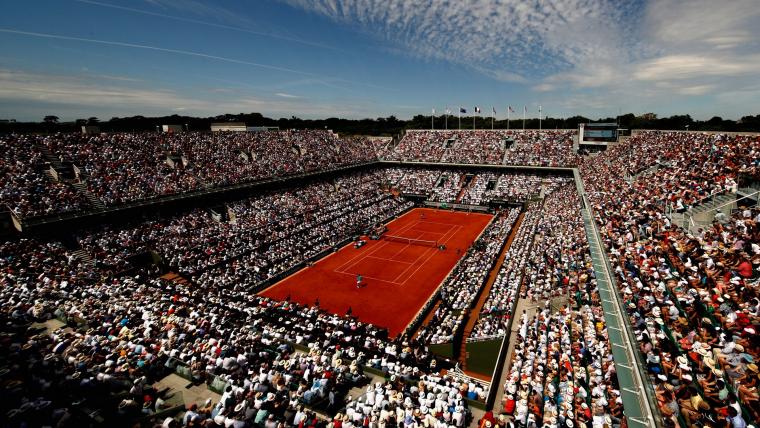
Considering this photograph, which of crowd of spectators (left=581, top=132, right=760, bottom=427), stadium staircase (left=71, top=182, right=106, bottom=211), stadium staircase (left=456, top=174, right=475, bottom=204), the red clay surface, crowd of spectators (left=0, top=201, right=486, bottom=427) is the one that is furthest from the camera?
stadium staircase (left=456, top=174, right=475, bottom=204)

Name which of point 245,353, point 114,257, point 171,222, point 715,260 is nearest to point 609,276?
point 715,260

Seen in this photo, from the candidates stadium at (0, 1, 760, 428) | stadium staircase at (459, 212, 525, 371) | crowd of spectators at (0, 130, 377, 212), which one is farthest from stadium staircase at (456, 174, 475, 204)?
stadium staircase at (459, 212, 525, 371)

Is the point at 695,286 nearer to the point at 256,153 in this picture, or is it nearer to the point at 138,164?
the point at 138,164

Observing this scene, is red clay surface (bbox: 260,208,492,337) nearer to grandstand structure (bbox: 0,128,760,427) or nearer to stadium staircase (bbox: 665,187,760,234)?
grandstand structure (bbox: 0,128,760,427)

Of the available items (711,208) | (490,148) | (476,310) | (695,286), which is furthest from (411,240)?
(490,148)

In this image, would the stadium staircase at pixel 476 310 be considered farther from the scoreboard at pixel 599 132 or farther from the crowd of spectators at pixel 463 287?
the scoreboard at pixel 599 132

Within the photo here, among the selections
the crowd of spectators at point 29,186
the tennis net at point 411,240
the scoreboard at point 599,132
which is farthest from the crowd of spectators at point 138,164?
the scoreboard at point 599,132
